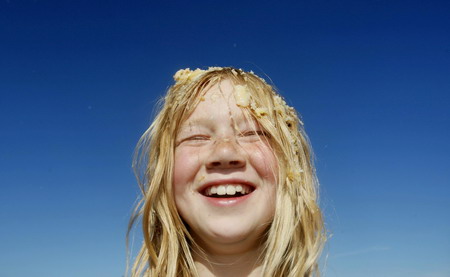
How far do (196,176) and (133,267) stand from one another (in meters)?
0.77

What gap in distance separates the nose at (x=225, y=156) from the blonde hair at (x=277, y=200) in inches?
9.7

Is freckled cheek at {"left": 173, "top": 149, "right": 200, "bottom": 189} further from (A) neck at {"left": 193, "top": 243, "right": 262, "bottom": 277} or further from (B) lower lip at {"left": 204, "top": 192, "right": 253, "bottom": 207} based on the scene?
(A) neck at {"left": 193, "top": 243, "right": 262, "bottom": 277}

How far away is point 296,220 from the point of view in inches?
117

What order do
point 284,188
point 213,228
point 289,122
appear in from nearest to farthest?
point 213,228 → point 284,188 → point 289,122

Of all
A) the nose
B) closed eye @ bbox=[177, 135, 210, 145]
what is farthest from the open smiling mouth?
closed eye @ bbox=[177, 135, 210, 145]

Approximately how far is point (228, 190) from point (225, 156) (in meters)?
0.20

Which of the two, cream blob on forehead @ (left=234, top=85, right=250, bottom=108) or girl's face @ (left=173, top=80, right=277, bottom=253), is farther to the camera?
cream blob on forehead @ (left=234, top=85, right=250, bottom=108)

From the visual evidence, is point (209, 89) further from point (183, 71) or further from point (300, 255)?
point (300, 255)

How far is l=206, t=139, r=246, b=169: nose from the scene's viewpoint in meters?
2.81

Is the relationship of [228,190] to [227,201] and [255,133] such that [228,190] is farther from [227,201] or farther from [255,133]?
[255,133]

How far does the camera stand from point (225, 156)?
9.20 feet

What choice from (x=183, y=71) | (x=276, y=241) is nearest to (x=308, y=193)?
(x=276, y=241)

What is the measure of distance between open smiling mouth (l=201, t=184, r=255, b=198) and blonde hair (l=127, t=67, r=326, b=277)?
0.20 meters

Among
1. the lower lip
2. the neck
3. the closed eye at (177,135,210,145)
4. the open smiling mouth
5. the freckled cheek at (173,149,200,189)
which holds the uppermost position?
the closed eye at (177,135,210,145)
